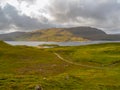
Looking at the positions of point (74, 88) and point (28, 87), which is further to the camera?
point (74, 88)

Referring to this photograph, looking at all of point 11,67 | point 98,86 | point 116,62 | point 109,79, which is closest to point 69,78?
point 98,86

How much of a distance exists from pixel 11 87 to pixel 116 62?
65.5 metres

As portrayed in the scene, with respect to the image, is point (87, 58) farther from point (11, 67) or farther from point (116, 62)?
point (11, 67)

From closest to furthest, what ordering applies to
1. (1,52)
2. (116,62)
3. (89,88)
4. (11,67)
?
1. (89,88)
2. (11,67)
3. (116,62)
4. (1,52)

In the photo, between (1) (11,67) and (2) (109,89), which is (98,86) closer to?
(2) (109,89)

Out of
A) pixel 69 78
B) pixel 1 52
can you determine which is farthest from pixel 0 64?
pixel 69 78

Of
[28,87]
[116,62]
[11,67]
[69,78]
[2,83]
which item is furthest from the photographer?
[116,62]

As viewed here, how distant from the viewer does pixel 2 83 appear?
148ft

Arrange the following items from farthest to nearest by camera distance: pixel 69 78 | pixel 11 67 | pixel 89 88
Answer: pixel 11 67 < pixel 69 78 < pixel 89 88

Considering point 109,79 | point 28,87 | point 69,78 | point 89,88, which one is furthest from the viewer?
point 109,79

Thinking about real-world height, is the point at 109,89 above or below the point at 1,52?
below

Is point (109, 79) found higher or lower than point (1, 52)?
lower

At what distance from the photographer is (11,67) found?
8512 cm

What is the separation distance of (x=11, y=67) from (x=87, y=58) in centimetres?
3984
